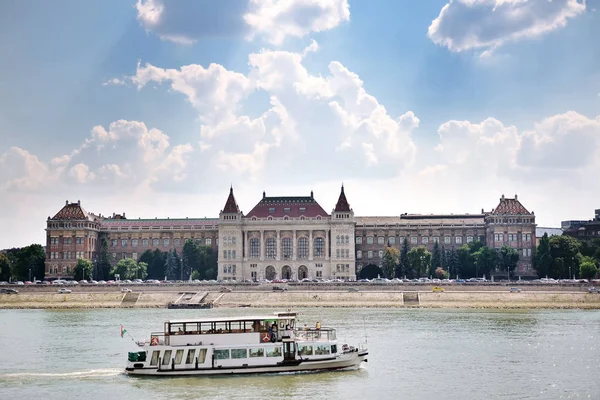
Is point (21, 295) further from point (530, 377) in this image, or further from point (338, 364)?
point (530, 377)

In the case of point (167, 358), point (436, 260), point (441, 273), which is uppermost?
point (436, 260)

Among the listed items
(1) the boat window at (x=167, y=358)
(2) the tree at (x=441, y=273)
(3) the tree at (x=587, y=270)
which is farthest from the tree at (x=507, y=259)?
(1) the boat window at (x=167, y=358)

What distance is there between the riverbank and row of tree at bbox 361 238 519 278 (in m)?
37.5

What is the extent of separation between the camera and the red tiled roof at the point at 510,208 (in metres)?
196

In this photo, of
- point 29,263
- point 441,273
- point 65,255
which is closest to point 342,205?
point 441,273

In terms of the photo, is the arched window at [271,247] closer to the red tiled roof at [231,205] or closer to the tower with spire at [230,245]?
the tower with spire at [230,245]

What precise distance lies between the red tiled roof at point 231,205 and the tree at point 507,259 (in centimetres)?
5563

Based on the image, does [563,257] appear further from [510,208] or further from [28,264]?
[28,264]

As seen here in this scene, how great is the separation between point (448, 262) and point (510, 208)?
66.0 ft

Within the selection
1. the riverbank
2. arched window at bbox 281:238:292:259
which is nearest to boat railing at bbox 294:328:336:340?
the riverbank

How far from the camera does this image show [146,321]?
347 feet

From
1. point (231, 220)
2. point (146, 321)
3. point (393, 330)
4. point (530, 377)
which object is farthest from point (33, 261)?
point (530, 377)

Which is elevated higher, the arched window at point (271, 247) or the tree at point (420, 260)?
the arched window at point (271, 247)

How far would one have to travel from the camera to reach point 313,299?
143 m
